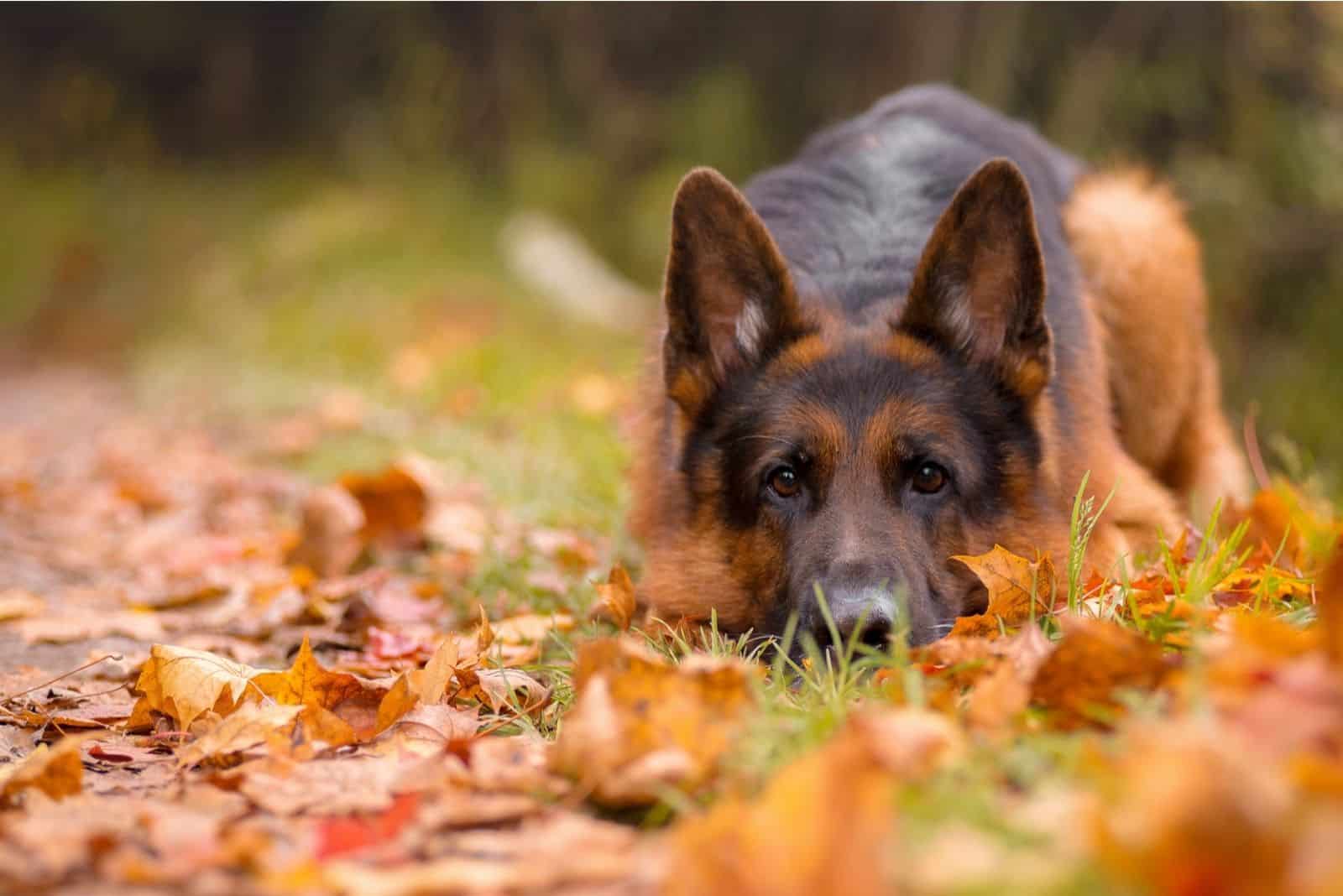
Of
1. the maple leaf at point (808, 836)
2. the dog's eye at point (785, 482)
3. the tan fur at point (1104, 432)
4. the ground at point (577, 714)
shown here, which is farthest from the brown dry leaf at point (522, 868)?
the dog's eye at point (785, 482)

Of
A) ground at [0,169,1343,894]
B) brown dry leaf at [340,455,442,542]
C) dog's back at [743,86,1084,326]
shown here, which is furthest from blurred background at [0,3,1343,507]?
dog's back at [743,86,1084,326]

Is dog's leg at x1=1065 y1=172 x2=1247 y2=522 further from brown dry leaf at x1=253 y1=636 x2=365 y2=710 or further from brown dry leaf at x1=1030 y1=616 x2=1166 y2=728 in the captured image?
brown dry leaf at x1=253 y1=636 x2=365 y2=710

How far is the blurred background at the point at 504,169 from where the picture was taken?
8.06m

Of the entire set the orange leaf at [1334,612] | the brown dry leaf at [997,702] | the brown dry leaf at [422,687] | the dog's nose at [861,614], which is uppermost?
the orange leaf at [1334,612]

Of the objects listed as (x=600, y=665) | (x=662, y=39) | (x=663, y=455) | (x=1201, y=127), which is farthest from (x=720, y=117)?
(x=600, y=665)

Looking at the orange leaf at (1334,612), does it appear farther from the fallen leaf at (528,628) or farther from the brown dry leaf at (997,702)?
the fallen leaf at (528,628)

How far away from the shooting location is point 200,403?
953 cm

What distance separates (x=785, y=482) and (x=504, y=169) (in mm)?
10525

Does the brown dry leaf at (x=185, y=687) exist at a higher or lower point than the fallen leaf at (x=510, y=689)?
higher

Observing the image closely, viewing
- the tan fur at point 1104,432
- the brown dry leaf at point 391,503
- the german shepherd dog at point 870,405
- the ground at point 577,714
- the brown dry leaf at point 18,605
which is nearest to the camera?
the ground at point 577,714

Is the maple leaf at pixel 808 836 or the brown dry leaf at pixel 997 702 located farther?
the brown dry leaf at pixel 997 702

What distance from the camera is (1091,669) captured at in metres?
2.08

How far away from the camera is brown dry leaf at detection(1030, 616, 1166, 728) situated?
2049 mm

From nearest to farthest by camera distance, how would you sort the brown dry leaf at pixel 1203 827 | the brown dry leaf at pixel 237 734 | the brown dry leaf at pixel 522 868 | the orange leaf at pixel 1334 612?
the brown dry leaf at pixel 1203 827 → the brown dry leaf at pixel 522 868 → the orange leaf at pixel 1334 612 → the brown dry leaf at pixel 237 734
